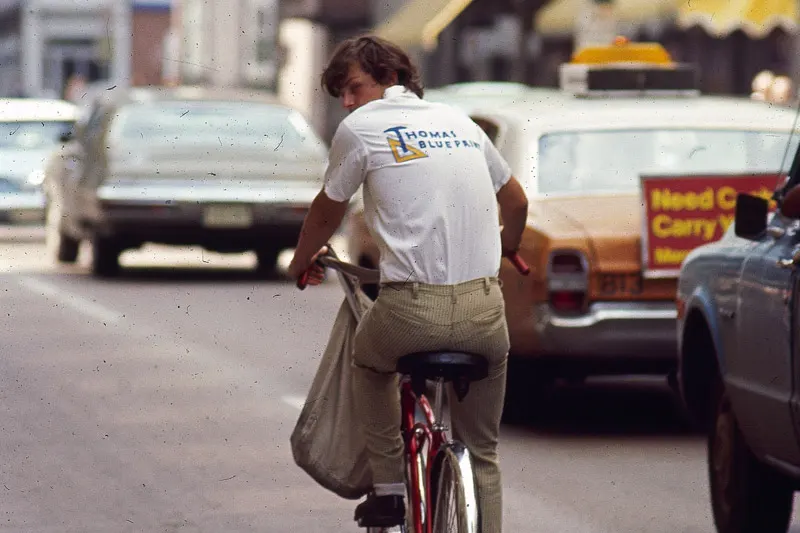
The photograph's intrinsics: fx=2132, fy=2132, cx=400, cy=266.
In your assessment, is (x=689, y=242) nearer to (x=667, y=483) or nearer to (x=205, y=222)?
(x=667, y=483)

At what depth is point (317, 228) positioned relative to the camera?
5.65 m

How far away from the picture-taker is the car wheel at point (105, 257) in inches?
751

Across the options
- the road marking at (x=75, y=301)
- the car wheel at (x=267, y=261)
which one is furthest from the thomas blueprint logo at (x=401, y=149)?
the car wheel at (x=267, y=261)

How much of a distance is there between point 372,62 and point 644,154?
496 cm

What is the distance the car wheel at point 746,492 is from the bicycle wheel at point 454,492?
5.42 ft

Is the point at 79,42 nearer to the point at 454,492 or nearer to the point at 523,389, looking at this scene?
the point at 523,389

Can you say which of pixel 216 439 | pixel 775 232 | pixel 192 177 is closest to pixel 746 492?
pixel 775 232

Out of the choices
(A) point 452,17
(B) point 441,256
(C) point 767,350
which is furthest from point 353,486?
(A) point 452,17

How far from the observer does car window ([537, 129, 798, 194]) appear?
1024 centimetres

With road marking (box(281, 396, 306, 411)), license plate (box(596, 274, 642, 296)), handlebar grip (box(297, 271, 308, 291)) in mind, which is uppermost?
handlebar grip (box(297, 271, 308, 291))

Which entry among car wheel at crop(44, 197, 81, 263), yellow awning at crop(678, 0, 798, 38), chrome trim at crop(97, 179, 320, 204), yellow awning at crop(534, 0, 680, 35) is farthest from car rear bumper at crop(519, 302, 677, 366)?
yellow awning at crop(534, 0, 680, 35)

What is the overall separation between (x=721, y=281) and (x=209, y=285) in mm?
11740

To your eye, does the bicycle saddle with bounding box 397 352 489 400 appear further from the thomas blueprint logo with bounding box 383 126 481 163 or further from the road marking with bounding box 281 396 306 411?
the road marking with bounding box 281 396 306 411

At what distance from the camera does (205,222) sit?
18500 mm
